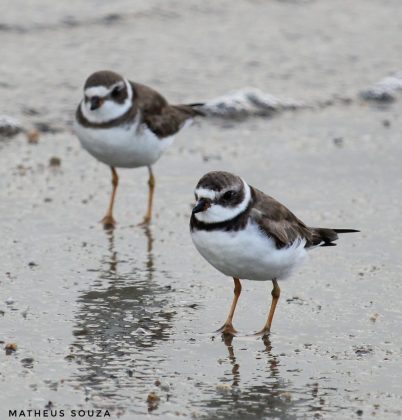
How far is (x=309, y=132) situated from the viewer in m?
10.8

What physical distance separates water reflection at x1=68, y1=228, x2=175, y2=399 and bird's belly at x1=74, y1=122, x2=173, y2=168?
1.01 metres

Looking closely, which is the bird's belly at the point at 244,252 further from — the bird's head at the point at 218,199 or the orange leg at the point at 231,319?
the orange leg at the point at 231,319

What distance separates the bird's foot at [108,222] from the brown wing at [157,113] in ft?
2.77

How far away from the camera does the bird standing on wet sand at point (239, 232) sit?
5.91 meters

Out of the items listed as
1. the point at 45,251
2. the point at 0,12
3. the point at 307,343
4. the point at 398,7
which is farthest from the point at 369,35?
the point at 307,343

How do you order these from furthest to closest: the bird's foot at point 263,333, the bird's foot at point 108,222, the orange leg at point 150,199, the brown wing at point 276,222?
the orange leg at point 150,199
the bird's foot at point 108,222
the bird's foot at point 263,333
the brown wing at point 276,222

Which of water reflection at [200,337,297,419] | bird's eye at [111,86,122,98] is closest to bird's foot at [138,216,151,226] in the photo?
bird's eye at [111,86,122,98]

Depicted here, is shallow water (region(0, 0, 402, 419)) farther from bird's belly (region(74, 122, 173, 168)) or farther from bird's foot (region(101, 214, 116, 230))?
bird's belly (region(74, 122, 173, 168))

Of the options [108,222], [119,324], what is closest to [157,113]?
[108,222]

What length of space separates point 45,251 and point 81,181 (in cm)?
178

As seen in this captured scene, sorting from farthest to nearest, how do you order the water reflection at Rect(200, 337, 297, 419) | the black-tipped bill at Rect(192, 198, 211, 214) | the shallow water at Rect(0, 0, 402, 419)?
the black-tipped bill at Rect(192, 198, 211, 214), the shallow water at Rect(0, 0, 402, 419), the water reflection at Rect(200, 337, 297, 419)

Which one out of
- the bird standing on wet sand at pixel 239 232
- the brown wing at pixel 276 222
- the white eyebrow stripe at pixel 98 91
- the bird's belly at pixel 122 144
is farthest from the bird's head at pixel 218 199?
the white eyebrow stripe at pixel 98 91

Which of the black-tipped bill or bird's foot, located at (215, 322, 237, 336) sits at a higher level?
the black-tipped bill

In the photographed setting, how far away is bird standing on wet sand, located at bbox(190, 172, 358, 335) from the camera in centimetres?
591
